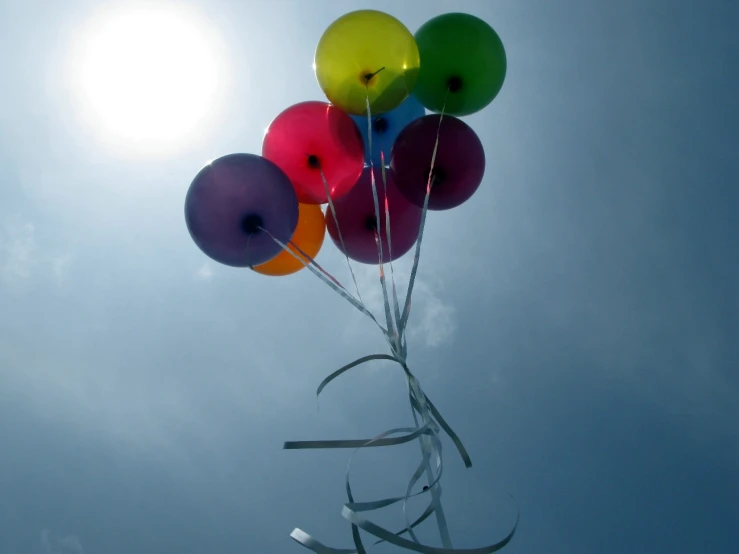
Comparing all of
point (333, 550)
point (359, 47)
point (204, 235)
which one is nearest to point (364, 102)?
point (359, 47)

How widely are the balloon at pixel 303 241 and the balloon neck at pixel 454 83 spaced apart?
1.45 metres

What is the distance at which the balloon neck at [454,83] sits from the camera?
4.45m

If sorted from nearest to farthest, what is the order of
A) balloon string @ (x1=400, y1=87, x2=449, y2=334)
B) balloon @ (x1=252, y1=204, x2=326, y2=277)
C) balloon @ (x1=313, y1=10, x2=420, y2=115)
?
balloon string @ (x1=400, y1=87, x2=449, y2=334) → balloon @ (x1=313, y1=10, x2=420, y2=115) → balloon @ (x1=252, y1=204, x2=326, y2=277)

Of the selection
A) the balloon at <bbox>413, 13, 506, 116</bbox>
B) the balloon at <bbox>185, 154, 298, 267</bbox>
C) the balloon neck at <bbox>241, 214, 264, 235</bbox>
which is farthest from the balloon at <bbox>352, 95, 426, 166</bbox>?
the balloon neck at <bbox>241, 214, 264, 235</bbox>

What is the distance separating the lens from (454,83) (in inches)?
176

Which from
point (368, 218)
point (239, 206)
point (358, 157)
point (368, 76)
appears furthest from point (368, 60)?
point (239, 206)

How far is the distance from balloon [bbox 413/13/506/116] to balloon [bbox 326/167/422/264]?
2.59 ft

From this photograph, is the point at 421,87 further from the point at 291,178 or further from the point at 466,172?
the point at 291,178

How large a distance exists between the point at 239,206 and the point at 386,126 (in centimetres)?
157

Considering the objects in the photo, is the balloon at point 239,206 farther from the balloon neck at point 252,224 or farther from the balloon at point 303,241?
the balloon at point 303,241

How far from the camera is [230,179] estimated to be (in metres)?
3.96

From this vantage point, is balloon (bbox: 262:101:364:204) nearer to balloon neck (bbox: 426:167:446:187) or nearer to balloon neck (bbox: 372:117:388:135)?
balloon neck (bbox: 372:117:388:135)

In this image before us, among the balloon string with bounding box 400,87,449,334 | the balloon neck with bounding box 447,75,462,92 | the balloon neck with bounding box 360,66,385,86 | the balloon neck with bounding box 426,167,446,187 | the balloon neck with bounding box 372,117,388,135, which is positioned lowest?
the balloon string with bounding box 400,87,449,334

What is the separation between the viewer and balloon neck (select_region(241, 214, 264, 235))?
3.99 m
